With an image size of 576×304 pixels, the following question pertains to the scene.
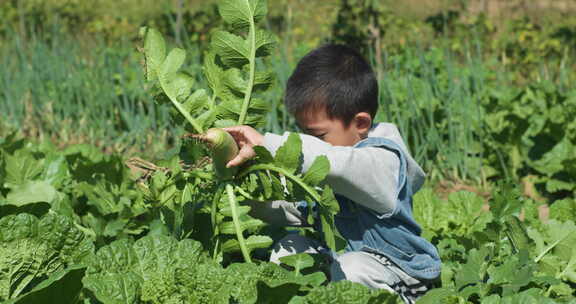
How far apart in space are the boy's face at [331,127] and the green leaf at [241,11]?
0.38 meters

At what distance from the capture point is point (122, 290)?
60.9 inches

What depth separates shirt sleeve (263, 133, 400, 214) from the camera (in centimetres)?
179

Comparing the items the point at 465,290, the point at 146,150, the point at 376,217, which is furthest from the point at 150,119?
the point at 465,290

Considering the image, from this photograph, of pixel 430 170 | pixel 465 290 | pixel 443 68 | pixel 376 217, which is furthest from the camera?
pixel 443 68

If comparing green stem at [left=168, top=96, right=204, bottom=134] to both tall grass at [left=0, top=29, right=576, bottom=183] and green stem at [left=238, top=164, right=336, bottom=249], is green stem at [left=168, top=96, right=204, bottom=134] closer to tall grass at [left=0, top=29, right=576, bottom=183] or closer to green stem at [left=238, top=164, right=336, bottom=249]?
green stem at [left=238, top=164, right=336, bottom=249]

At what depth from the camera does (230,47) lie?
1.76 meters

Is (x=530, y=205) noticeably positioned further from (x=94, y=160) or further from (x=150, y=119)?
(x=150, y=119)

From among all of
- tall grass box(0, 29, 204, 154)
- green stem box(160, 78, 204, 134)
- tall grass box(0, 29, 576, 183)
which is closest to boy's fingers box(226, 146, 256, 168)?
green stem box(160, 78, 204, 134)

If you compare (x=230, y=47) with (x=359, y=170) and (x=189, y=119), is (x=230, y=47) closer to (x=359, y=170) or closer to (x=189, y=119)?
(x=189, y=119)

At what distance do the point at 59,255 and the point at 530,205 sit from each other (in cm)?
156

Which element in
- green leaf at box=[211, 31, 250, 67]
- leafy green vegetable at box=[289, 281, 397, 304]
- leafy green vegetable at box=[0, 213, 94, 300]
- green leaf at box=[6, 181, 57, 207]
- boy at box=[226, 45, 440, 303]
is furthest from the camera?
green leaf at box=[6, 181, 57, 207]

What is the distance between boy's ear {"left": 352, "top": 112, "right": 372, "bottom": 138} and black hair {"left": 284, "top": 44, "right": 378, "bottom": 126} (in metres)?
0.01

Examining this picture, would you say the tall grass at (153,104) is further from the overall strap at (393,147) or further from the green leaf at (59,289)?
the green leaf at (59,289)

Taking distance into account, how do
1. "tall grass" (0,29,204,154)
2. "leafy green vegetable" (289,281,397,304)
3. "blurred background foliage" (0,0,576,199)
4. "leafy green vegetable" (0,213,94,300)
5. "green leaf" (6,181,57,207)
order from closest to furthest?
"leafy green vegetable" (289,281,397,304)
"leafy green vegetable" (0,213,94,300)
"green leaf" (6,181,57,207)
"blurred background foliage" (0,0,576,199)
"tall grass" (0,29,204,154)
